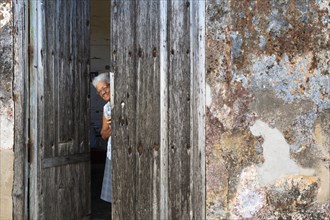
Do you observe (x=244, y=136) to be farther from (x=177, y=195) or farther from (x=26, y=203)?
(x=26, y=203)

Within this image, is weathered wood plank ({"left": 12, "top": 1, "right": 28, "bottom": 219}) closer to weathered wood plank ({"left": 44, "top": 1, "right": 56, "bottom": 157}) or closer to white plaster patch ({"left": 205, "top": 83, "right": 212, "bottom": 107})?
weathered wood plank ({"left": 44, "top": 1, "right": 56, "bottom": 157})

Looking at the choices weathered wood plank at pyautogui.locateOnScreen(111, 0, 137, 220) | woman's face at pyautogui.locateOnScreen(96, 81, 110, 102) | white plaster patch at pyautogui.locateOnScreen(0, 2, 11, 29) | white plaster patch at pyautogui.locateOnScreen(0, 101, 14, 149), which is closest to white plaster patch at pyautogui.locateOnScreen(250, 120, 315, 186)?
weathered wood plank at pyautogui.locateOnScreen(111, 0, 137, 220)

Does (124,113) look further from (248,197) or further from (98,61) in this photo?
(98,61)

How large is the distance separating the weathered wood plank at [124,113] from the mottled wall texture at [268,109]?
605mm

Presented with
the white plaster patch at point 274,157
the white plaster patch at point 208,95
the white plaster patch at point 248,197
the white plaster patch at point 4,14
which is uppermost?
the white plaster patch at point 4,14

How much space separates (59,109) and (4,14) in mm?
916

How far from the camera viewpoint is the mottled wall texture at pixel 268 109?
2910mm

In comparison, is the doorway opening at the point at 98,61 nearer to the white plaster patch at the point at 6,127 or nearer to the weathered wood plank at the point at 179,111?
the white plaster patch at the point at 6,127

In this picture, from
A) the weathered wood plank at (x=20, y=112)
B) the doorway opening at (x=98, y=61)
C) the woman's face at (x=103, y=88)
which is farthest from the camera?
the doorway opening at (x=98, y=61)

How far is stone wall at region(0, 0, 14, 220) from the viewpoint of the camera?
142 inches

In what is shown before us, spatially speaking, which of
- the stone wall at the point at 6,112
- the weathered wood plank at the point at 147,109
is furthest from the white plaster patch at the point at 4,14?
the weathered wood plank at the point at 147,109

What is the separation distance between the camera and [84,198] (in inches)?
174

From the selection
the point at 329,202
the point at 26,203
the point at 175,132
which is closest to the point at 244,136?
the point at 175,132

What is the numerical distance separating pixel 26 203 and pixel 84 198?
870mm
